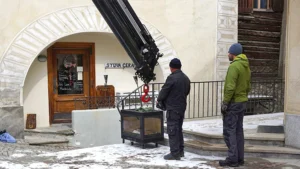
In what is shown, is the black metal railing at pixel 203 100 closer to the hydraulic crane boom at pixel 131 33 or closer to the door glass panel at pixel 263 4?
the door glass panel at pixel 263 4

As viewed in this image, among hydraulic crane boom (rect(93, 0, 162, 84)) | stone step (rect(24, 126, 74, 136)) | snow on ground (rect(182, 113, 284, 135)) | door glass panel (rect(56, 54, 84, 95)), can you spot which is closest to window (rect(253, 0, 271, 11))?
snow on ground (rect(182, 113, 284, 135))

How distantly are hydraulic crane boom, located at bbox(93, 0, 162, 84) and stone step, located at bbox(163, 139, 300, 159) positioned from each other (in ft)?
4.68

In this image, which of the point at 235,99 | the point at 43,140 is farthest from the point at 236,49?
the point at 43,140

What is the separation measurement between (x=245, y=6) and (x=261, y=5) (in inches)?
31.9

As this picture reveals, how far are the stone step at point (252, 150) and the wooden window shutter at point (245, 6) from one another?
6.91 metres

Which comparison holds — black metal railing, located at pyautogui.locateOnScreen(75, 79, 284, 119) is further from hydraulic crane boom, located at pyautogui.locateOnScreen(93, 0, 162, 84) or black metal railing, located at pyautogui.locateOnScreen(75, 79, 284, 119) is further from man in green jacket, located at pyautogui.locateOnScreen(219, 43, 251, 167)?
man in green jacket, located at pyautogui.locateOnScreen(219, 43, 251, 167)

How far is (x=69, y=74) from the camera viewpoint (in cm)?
1097

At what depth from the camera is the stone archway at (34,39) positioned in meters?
9.02

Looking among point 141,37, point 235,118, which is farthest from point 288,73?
point 141,37

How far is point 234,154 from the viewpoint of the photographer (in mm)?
5094

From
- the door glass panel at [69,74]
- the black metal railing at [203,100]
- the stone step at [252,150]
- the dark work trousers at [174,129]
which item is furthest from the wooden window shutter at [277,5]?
the dark work trousers at [174,129]

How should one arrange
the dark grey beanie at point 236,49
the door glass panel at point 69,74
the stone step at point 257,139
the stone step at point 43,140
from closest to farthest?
the dark grey beanie at point 236,49, the stone step at point 257,139, the stone step at point 43,140, the door glass panel at point 69,74

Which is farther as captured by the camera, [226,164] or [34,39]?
[34,39]

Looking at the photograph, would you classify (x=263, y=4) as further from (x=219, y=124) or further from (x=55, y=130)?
A: (x=55, y=130)
